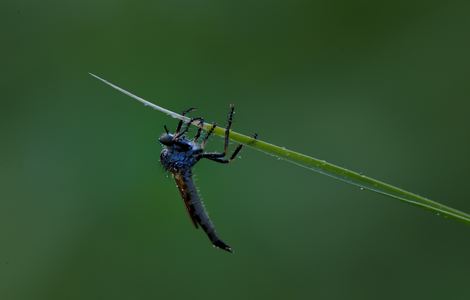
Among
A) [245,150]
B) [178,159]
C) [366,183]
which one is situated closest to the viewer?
[366,183]

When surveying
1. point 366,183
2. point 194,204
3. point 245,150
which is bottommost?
point 366,183

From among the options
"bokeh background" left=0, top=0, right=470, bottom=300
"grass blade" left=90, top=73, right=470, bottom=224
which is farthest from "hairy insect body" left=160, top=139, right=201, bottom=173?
"bokeh background" left=0, top=0, right=470, bottom=300

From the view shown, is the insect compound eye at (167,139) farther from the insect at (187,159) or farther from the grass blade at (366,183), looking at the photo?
the grass blade at (366,183)

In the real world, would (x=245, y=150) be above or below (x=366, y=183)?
above

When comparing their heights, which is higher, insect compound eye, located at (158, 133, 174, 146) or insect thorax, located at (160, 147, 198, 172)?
insect compound eye, located at (158, 133, 174, 146)

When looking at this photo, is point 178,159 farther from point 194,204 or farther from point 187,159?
point 194,204

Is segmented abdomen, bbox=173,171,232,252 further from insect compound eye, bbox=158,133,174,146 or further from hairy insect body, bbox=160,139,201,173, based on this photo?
insect compound eye, bbox=158,133,174,146

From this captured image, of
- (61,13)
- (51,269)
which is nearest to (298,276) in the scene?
(51,269)

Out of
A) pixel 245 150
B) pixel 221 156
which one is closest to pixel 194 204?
pixel 221 156

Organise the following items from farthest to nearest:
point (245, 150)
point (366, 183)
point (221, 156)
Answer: point (245, 150), point (221, 156), point (366, 183)
